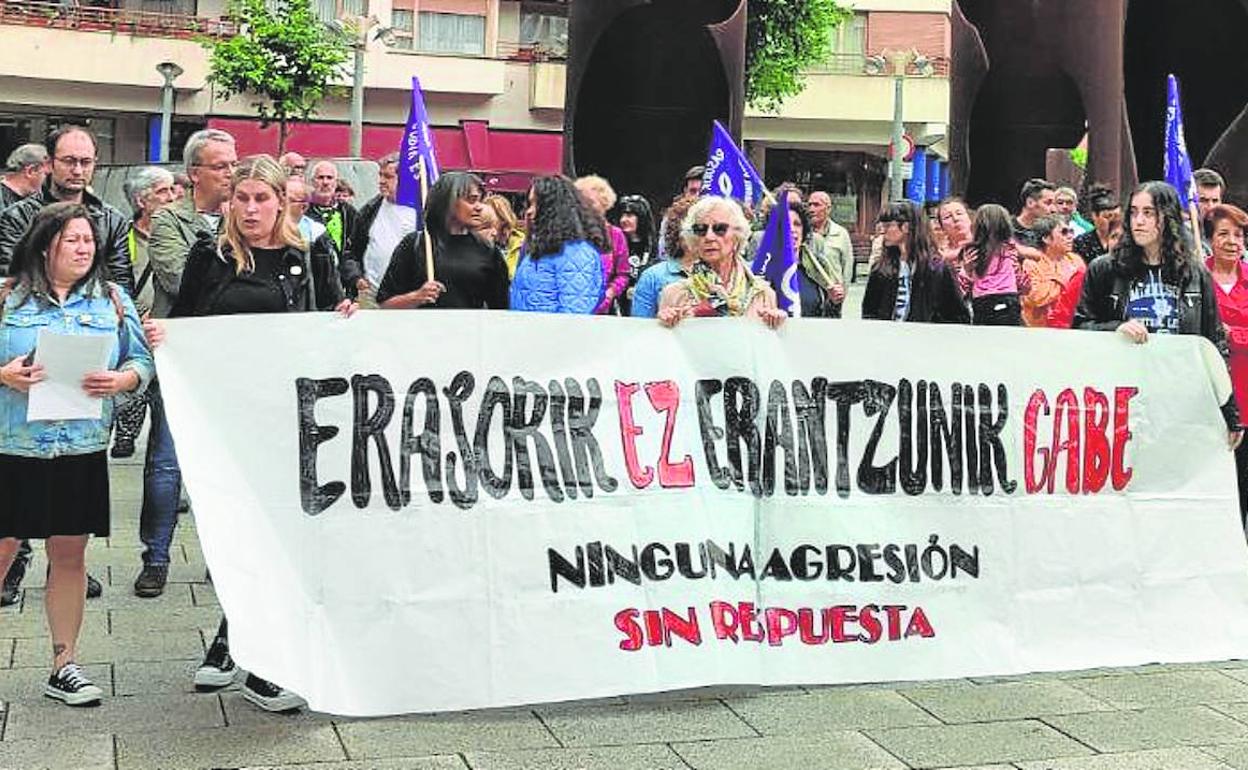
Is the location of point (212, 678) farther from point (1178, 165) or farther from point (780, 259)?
point (1178, 165)

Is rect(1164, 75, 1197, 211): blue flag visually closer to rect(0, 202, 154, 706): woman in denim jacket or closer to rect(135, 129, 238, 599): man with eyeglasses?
rect(135, 129, 238, 599): man with eyeglasses

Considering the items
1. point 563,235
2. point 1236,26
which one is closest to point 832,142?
point 1236,26

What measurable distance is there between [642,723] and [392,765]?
2.78 feet

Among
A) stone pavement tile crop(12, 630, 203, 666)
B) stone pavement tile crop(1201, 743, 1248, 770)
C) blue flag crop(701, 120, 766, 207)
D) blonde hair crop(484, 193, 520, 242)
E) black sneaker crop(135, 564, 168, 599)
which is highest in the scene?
blue flag crop(701, 120, 766, 207)

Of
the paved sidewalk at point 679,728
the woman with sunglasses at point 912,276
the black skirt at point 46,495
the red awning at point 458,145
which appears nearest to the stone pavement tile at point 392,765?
the paved sidewalk at point 679,728

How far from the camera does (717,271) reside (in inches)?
227

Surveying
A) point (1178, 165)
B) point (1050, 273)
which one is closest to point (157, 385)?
point (1050, 273)

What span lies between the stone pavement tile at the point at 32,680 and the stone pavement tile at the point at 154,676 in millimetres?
37

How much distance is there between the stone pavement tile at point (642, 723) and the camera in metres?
4.79

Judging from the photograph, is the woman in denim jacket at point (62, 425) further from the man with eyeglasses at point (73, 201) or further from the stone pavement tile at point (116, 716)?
the man with eyeglasses at point (73, 201)

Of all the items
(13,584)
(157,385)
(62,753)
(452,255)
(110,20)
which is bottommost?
(62,753)

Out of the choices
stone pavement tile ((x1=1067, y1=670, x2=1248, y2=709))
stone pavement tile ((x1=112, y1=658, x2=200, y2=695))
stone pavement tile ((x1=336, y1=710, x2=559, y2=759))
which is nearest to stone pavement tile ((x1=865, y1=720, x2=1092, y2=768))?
stone pavement tile ((x1=1067, y1=670, x2=1248, y2=709))

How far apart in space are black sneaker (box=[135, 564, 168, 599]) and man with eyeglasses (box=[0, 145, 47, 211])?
6.87 feet

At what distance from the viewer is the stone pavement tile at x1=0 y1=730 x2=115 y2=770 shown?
14.5 ft
